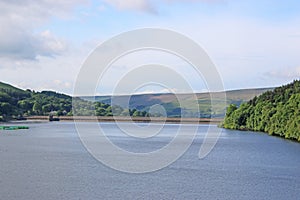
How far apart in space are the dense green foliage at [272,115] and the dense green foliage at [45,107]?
5210 cm

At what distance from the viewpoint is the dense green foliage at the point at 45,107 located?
15000cm

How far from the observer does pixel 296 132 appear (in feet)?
214

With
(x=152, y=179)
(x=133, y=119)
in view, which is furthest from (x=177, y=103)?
(x=152, y=179)

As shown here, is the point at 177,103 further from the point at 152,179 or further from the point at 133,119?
the point at 152,179

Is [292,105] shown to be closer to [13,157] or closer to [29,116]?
[13,157]

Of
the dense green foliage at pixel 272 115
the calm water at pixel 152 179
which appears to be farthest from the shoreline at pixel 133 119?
the calm water at pixel 152 179

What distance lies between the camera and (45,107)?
573ft

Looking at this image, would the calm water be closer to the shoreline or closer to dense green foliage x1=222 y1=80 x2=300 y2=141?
dense green foliage x1=222 y1=80 x2=300 y2=141

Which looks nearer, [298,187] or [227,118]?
[298,187]

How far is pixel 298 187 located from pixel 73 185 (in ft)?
46.3

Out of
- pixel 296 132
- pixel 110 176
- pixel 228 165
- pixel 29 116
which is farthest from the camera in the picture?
pixel 29 116

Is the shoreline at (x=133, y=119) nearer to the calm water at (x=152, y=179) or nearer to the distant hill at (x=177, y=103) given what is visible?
the distant hill at (x=177, y=103)

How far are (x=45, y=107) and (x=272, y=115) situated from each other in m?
110

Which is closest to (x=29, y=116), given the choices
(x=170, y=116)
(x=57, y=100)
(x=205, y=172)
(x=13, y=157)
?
(x=57, y=100)
